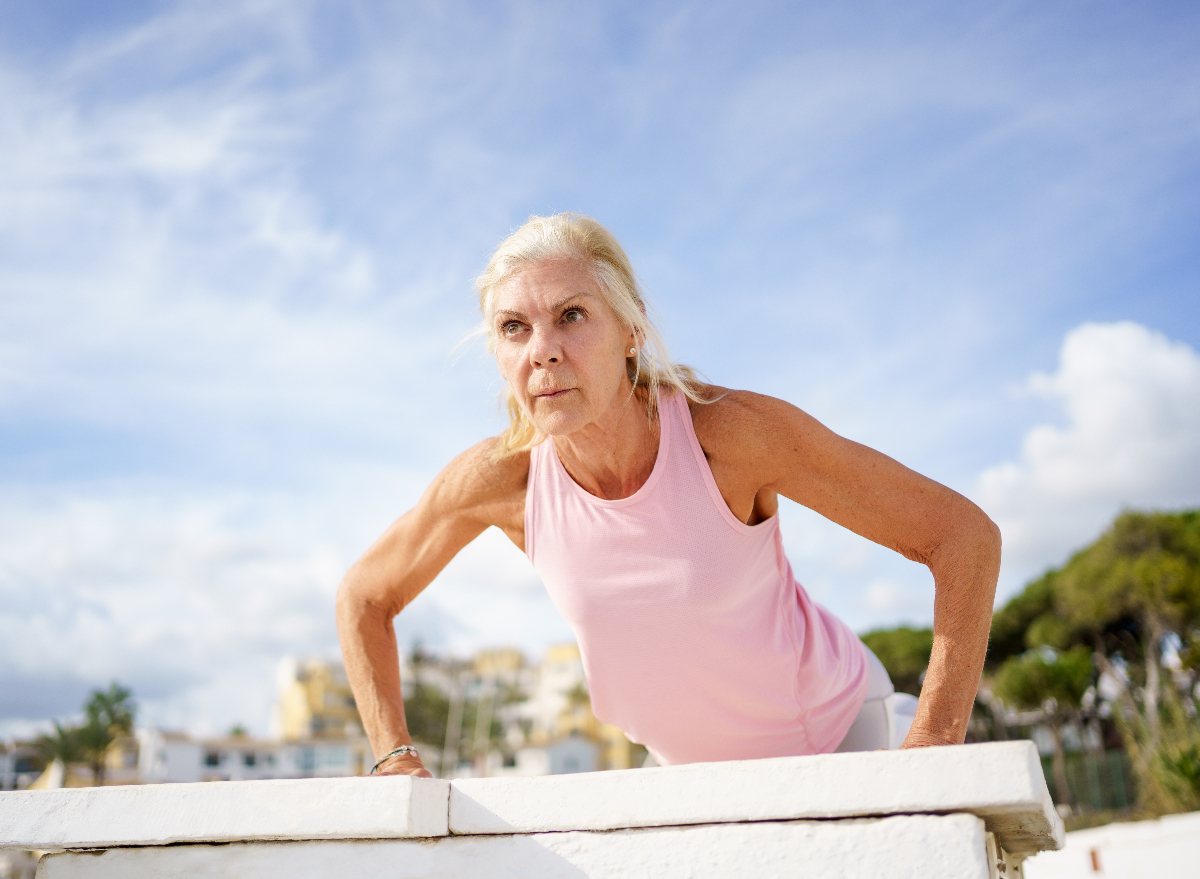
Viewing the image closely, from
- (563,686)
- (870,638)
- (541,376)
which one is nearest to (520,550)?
(541,376)

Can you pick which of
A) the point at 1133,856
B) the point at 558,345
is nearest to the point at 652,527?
the point at 558,345

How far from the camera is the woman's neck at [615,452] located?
7.52 feet

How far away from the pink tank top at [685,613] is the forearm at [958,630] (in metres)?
0.45

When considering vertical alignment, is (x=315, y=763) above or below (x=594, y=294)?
above

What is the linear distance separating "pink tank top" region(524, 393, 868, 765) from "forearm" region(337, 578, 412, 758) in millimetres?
482

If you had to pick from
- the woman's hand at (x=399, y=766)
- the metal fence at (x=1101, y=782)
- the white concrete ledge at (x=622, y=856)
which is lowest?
the white concrete ledge at (x=622, y=856)

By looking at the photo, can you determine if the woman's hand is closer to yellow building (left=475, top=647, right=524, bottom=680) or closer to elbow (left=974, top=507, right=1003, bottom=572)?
elbow (left=974, top=507, right=1003, bottom=572)

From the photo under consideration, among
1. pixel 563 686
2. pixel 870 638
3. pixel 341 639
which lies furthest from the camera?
pixel 563 686

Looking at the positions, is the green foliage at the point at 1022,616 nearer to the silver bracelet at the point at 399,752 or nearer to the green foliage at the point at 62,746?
the silver bracelet at the point at 399,752

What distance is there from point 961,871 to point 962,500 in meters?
0.84

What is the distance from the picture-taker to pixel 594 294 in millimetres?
2229

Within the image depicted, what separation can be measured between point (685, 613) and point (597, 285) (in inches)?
31.4

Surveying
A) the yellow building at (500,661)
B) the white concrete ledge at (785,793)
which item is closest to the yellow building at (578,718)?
the yellow building at (500,661)

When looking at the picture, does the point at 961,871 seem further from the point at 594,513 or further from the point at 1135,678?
the point at 1135,678
